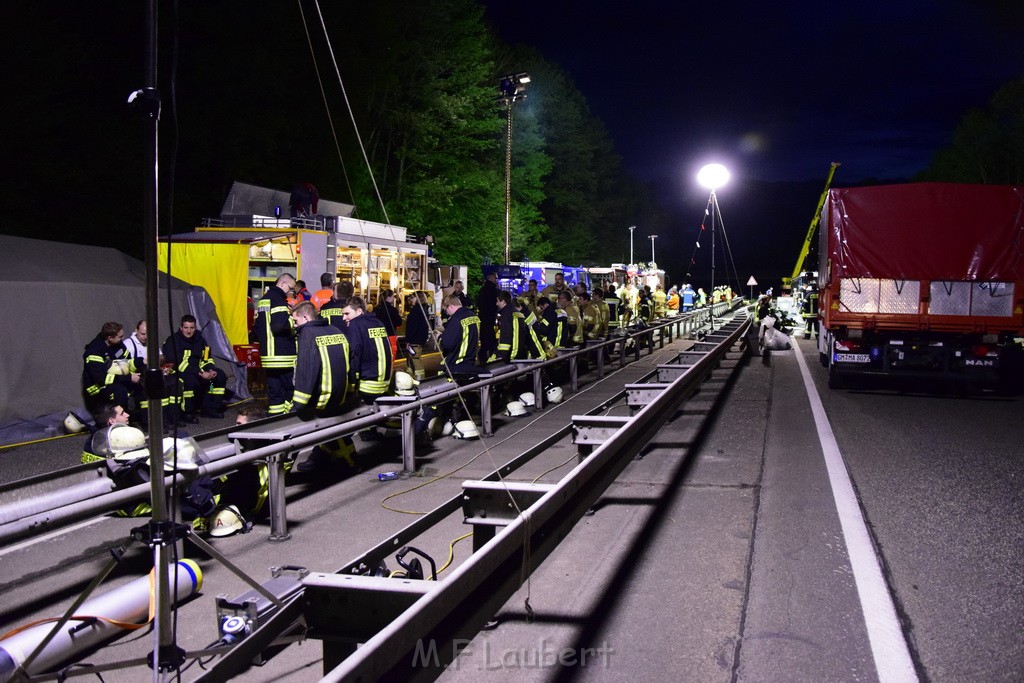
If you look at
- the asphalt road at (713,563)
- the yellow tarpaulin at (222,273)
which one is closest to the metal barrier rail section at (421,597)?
the asphalt road at (713,563)

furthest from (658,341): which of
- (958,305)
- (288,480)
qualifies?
(288,480)

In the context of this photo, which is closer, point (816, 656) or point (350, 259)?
point (816, 656)

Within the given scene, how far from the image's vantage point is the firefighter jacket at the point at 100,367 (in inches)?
460

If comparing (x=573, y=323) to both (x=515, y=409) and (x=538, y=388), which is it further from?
(x=515, y=409)

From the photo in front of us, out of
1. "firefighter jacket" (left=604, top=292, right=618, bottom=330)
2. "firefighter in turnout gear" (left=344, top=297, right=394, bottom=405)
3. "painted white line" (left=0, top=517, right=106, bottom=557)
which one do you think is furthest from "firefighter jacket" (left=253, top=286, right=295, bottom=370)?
"firefighter jacket" (left=604, top=292, right=618, bottom=330)

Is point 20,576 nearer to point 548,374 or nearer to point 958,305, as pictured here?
point 548,374

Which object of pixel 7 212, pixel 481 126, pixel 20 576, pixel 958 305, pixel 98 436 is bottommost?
pixel 20 576

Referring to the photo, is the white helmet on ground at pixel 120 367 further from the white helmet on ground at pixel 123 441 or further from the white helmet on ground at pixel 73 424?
the white helmet on ground at pixel 123 441

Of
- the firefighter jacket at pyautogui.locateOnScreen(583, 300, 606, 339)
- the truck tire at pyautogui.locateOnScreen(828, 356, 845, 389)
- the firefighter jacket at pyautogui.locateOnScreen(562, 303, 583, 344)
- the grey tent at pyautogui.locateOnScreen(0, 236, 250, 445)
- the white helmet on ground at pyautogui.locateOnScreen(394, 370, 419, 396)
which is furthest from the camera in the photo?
the firefighter jacket at pyautogui.locateOnScreen(583, 300, 606, 339)

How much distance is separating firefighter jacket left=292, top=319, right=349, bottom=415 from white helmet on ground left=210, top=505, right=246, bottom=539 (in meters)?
1.50

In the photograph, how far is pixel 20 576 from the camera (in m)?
5.63

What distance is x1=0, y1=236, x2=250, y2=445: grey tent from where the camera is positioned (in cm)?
1155

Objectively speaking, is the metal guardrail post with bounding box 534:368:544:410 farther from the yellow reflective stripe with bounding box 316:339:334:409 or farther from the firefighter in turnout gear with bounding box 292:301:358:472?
the yellow reflective stripe with bounding box 316:339:334:409

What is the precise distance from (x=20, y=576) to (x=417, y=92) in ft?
127
